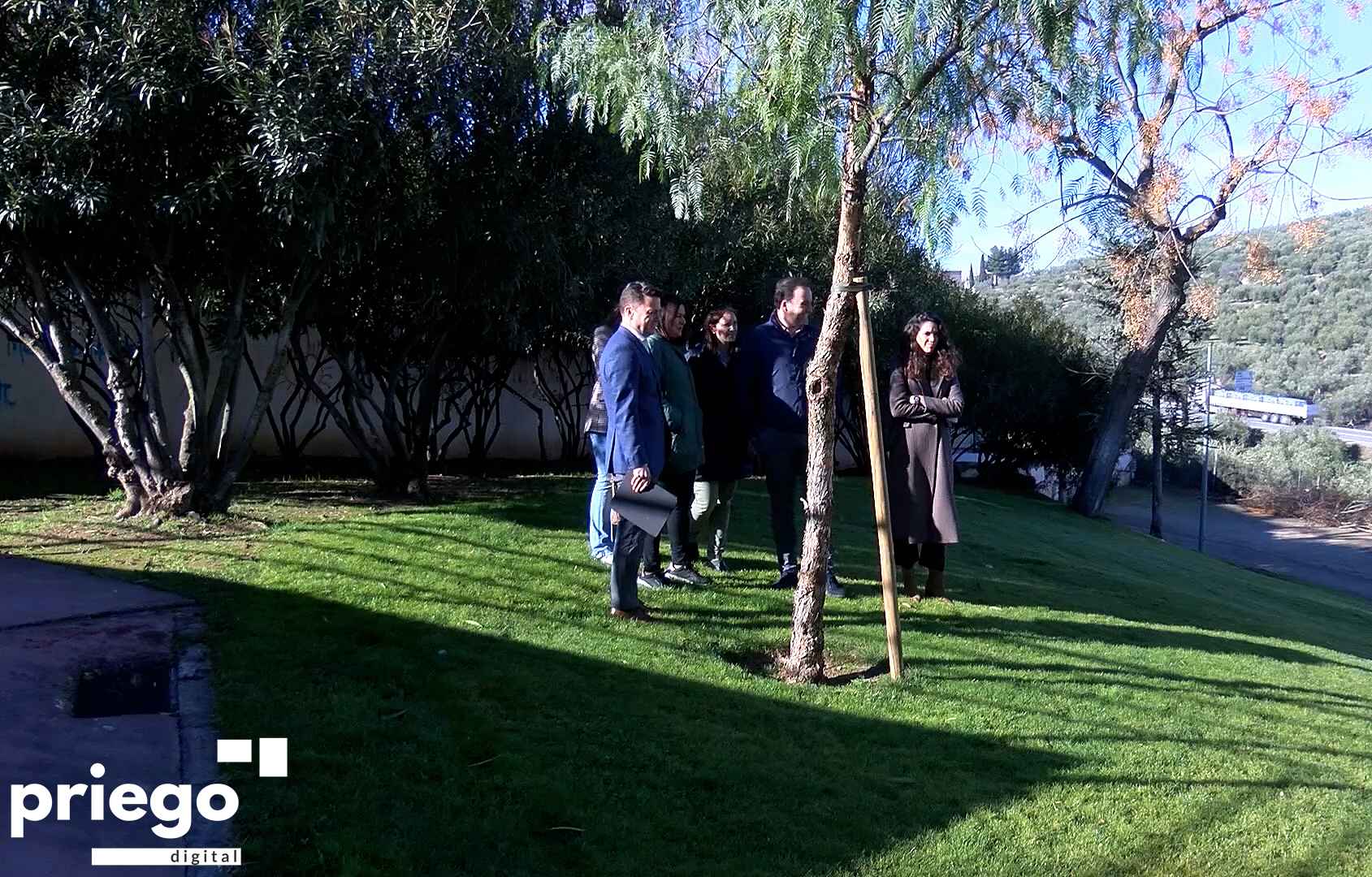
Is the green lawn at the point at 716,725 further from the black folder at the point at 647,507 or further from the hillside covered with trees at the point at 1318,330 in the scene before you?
the hillside covered with trees at the point at 1318,330

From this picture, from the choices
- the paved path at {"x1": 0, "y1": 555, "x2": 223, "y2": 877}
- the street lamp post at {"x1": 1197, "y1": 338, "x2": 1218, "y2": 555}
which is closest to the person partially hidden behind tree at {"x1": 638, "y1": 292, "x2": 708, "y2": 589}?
the paved path at {"x1": 0, "y1": 555, "x2": 223, "y2": 877}

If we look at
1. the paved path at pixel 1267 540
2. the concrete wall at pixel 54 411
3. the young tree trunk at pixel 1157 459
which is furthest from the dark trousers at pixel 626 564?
the young tree trunk at pixel 1157 459

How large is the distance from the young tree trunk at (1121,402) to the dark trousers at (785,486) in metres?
15.4

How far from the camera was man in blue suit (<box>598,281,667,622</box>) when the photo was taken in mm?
6508

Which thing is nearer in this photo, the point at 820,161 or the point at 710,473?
the point at 820,161

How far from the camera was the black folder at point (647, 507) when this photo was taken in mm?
6375

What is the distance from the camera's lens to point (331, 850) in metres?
3.88

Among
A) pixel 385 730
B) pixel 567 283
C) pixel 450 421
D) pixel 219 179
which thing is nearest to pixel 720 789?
pixel 385 730

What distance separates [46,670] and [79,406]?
A: 187 inches

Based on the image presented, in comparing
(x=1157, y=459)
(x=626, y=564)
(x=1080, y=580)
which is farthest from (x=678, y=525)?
(x=1157, y=459)

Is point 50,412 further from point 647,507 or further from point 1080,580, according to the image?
point 1080,580

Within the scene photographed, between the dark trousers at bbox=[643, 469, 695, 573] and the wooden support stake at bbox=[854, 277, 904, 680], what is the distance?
5.34ft

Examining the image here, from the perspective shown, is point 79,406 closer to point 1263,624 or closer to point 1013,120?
point 1013,120

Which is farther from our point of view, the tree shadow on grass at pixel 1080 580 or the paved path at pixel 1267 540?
the paved path at pixel 1267 540
